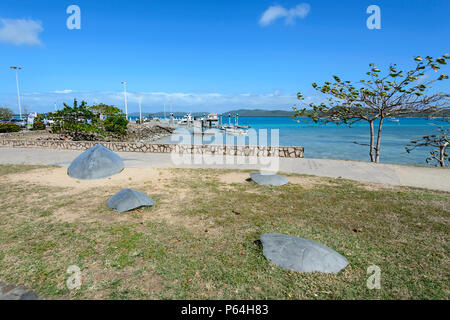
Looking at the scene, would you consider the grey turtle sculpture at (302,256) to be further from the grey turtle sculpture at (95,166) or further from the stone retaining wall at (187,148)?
the stone retaining wall at (187,148)

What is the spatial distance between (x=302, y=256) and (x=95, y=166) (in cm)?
800

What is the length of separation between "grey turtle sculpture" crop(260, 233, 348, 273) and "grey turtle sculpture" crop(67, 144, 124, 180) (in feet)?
23.5

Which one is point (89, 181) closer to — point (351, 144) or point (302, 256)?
point (302, 256)

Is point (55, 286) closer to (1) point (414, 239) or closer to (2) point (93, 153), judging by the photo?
(1) point (414, 239)

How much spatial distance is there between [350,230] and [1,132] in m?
31.1

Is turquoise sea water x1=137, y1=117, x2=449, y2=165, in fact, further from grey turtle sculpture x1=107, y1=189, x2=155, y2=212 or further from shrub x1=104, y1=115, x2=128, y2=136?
shrub x1=104, y1=115, x2=128, y2=136

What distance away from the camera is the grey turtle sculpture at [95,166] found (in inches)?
346

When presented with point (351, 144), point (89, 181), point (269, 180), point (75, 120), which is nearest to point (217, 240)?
point (269, 180)

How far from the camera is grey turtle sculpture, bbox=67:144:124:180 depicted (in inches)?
346

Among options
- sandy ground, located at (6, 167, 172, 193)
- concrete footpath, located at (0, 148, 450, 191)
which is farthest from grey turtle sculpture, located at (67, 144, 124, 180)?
concrete footpath, located at (0, 148, 450, 191)

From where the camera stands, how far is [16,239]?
454 cm

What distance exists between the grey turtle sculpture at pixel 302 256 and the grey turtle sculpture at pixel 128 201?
3387mm

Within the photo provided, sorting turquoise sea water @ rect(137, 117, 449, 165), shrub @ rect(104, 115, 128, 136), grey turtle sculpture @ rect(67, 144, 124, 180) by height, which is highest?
shrub @ rect(104, 115, 128, 136)
